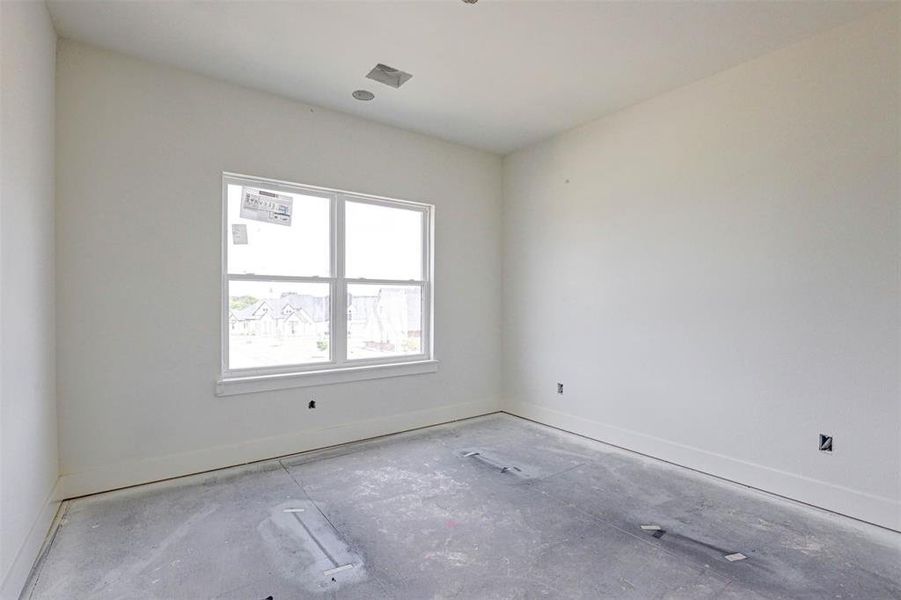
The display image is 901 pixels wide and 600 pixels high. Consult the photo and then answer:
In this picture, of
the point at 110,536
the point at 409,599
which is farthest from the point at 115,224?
the point at 409,599

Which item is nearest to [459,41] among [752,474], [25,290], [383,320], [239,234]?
[239,234]

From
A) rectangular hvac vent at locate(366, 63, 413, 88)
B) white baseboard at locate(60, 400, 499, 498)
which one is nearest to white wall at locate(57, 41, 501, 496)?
white baseboard at locate(60, 400, 499, 498)

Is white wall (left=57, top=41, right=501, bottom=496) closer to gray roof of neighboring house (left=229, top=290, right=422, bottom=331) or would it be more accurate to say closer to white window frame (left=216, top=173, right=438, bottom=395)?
white window frame (left=216, top=173, right=438, bottom=395)

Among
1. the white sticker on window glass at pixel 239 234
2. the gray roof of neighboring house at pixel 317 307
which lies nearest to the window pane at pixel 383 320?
the gray roof of neighboring house at pixel 317 307

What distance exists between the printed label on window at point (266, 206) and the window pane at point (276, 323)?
1.74 feet

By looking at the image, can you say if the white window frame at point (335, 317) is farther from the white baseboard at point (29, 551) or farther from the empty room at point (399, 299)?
the white baseboard at point (29, 551)

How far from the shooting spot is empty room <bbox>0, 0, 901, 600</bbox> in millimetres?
2121

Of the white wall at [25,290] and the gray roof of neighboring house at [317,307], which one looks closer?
the white wall at [25,290]

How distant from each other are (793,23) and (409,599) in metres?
3.73

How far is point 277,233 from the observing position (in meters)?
3.58

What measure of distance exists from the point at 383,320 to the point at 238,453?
1.66 metres

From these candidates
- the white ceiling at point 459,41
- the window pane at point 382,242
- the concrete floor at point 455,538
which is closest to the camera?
the concrete floor at point 455,538

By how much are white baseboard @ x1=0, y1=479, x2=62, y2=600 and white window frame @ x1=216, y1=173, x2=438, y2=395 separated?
1069 millimetres

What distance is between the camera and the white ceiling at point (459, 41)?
2.46 metres
